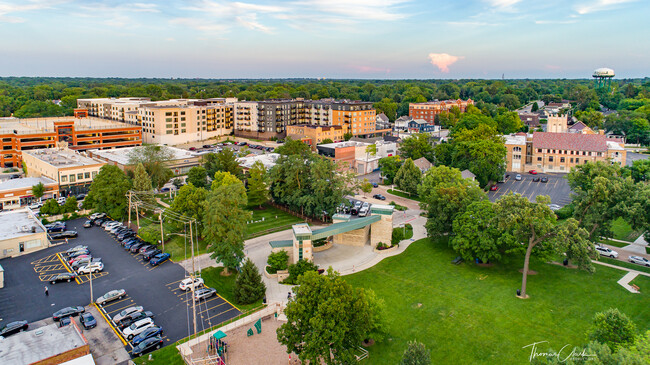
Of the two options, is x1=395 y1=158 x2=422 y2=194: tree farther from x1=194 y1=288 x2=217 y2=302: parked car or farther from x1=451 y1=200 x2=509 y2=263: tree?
x1=194 y1=288 x2=217 y2=302: parked car

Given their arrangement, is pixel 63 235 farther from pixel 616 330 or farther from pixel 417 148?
pixel 417 148

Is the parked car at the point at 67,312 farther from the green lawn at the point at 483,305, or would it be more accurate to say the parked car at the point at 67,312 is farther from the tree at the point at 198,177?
the tree at the point at 198,177

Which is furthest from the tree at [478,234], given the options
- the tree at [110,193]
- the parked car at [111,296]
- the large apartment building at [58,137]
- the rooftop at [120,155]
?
the large apartment building at [58,137]

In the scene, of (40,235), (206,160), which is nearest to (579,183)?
(206,160)

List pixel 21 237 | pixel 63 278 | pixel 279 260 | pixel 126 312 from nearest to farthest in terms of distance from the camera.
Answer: pixel 126 312 → pixel 63 278 → pixel 279 260 → pixel 21 237

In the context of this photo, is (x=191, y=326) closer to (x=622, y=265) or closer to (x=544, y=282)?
(x=544, y=282)

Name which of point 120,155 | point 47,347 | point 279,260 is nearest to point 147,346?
point 47,347

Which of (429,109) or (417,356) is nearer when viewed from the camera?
(417,356)

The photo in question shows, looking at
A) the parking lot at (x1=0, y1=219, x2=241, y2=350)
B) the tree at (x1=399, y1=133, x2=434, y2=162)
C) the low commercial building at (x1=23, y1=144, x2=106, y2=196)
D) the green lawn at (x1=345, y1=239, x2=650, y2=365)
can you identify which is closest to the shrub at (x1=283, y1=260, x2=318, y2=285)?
the green lawn at (x1=345, y1=239, x2=650, y2=365)
